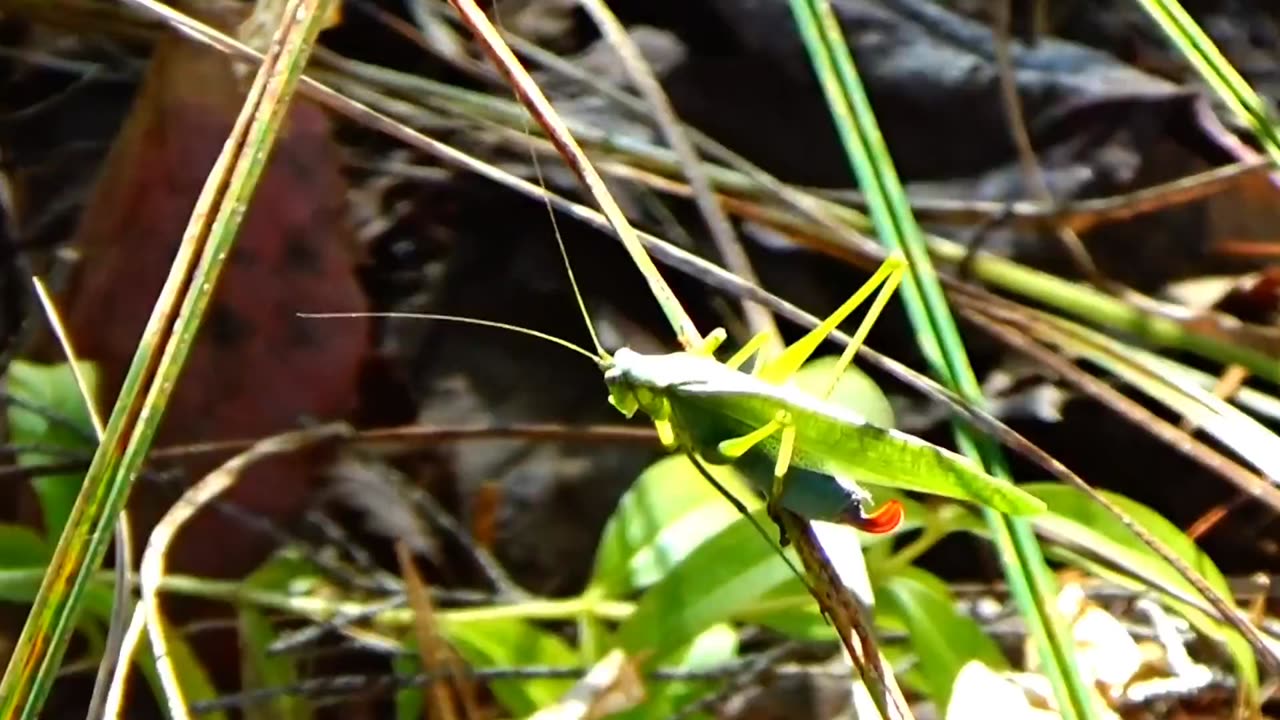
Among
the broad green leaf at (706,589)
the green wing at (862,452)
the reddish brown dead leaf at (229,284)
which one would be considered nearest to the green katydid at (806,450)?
the green wing at (862,452)

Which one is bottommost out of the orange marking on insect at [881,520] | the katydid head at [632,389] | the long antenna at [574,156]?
the orange marking on insect at [881,520]

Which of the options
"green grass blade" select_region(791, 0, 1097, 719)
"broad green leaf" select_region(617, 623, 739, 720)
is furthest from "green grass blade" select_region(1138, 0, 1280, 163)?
"broad green leaf" select_region(617, 623, 739, 720)

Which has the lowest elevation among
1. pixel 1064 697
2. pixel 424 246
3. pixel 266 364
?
pixel 1064 697

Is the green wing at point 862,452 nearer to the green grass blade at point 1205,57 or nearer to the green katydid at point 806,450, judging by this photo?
the green katydid at point 806,450

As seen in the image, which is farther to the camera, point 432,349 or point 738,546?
point 432,349

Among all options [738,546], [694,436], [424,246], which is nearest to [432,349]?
[424,246]

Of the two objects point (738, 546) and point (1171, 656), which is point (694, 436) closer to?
point (738, 546)

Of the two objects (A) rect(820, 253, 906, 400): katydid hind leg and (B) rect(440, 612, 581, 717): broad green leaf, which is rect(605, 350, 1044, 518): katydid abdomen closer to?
(A) rect(820, 253, 906, 400): katydid hind leg

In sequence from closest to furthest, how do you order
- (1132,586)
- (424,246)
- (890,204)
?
(890,204)
(1132,586)
(424,246)
